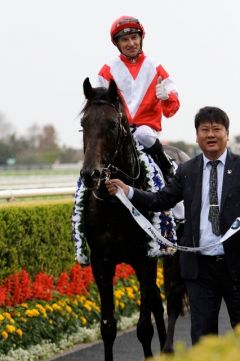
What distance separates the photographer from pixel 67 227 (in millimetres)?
9000

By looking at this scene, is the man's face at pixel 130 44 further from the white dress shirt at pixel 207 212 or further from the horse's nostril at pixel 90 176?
the white dress shirt at pixel 207 212

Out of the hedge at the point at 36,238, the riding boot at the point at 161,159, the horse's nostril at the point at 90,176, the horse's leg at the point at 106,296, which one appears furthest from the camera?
the hedge at the point at 36,238

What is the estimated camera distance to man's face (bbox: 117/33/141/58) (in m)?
6.70

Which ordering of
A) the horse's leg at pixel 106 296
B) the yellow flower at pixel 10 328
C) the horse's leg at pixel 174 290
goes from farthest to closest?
the horse's leg at pixel 174 290 → the yellow flower at pixel 10 328 → the horse's leg at pixel 106 296

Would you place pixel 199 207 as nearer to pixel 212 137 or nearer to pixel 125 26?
pixel 212 137

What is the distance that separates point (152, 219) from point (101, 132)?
3.36 ft

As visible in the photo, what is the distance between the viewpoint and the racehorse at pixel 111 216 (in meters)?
5.78

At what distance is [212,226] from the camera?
188 inches

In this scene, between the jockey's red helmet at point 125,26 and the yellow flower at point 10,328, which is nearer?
the jockey's red helmet at point 125,26

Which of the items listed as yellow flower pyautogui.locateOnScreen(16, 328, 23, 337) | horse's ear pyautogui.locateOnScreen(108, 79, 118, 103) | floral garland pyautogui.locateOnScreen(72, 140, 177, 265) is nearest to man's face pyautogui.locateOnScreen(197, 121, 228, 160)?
horse's ear pyautogui.locateOnScreen(108, 79, 118, 103)

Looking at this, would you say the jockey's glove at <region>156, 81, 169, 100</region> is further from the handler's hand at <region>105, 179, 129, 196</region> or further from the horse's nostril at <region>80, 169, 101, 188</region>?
the horse's nostril at <region>80, 169, 101, 188</region>

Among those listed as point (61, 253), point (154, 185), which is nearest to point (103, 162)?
point (154, 185)

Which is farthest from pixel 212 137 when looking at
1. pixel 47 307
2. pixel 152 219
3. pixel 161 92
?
Answer: pixel 47 307

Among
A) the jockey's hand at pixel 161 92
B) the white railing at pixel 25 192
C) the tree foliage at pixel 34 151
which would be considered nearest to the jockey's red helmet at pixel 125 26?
the jockey's hand at pixel 161 92
